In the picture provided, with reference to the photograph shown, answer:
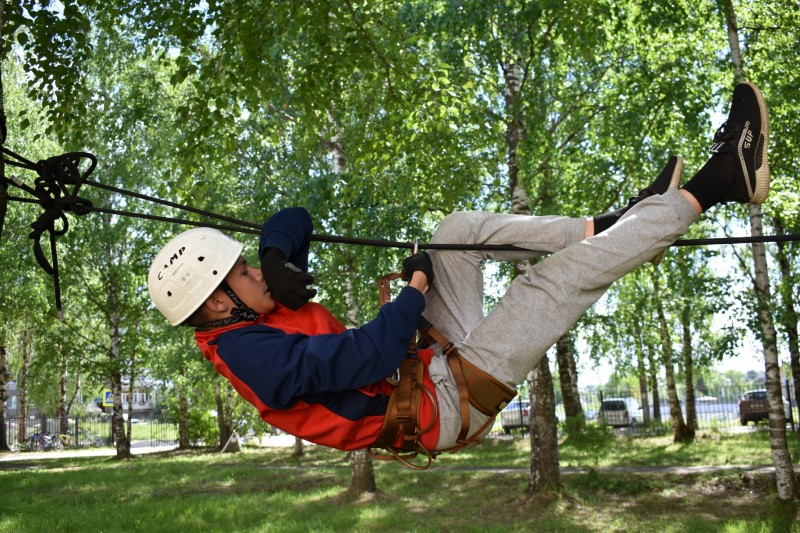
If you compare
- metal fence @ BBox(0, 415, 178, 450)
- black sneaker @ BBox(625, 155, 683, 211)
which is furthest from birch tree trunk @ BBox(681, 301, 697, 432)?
metal fence @ BBox(0, 415, 178, 450)

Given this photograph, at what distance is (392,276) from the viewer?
3.31 m

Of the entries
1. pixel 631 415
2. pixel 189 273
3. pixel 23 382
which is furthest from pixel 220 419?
pixel 189 273

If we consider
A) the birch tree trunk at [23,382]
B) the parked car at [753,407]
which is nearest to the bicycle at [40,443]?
the birch tree trunk at [23,382]

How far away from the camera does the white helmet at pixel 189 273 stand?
314cm

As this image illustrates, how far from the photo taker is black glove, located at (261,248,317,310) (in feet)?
9.67

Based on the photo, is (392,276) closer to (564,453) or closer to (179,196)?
(179,196)

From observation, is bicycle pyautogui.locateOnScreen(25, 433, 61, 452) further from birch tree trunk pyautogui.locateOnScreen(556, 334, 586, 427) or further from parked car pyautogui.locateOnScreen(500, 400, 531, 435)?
birch tree trunk pyautogui.locateOnScreen(556, 334, 586, 427)

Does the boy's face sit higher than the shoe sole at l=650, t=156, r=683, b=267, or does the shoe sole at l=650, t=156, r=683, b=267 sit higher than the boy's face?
the shoe sole at l=650, t=156, r=683, b=267

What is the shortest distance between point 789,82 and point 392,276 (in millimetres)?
11727

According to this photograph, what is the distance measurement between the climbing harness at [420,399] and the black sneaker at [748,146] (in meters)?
1.47

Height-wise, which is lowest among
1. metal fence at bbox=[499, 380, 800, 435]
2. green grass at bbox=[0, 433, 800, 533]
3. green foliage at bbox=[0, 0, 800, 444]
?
metal fence at bbox=[499, 380, 800, 435]

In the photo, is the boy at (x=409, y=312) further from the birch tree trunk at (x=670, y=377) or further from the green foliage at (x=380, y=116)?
the birch tree trunk at (x=670, y=377)

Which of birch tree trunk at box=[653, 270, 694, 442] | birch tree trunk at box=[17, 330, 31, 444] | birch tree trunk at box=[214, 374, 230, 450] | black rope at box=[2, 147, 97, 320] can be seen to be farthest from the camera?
birch tree trunk at box=[17, 330, 31, 444]

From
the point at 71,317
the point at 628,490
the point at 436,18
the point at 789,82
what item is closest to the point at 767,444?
the point at 628,490
